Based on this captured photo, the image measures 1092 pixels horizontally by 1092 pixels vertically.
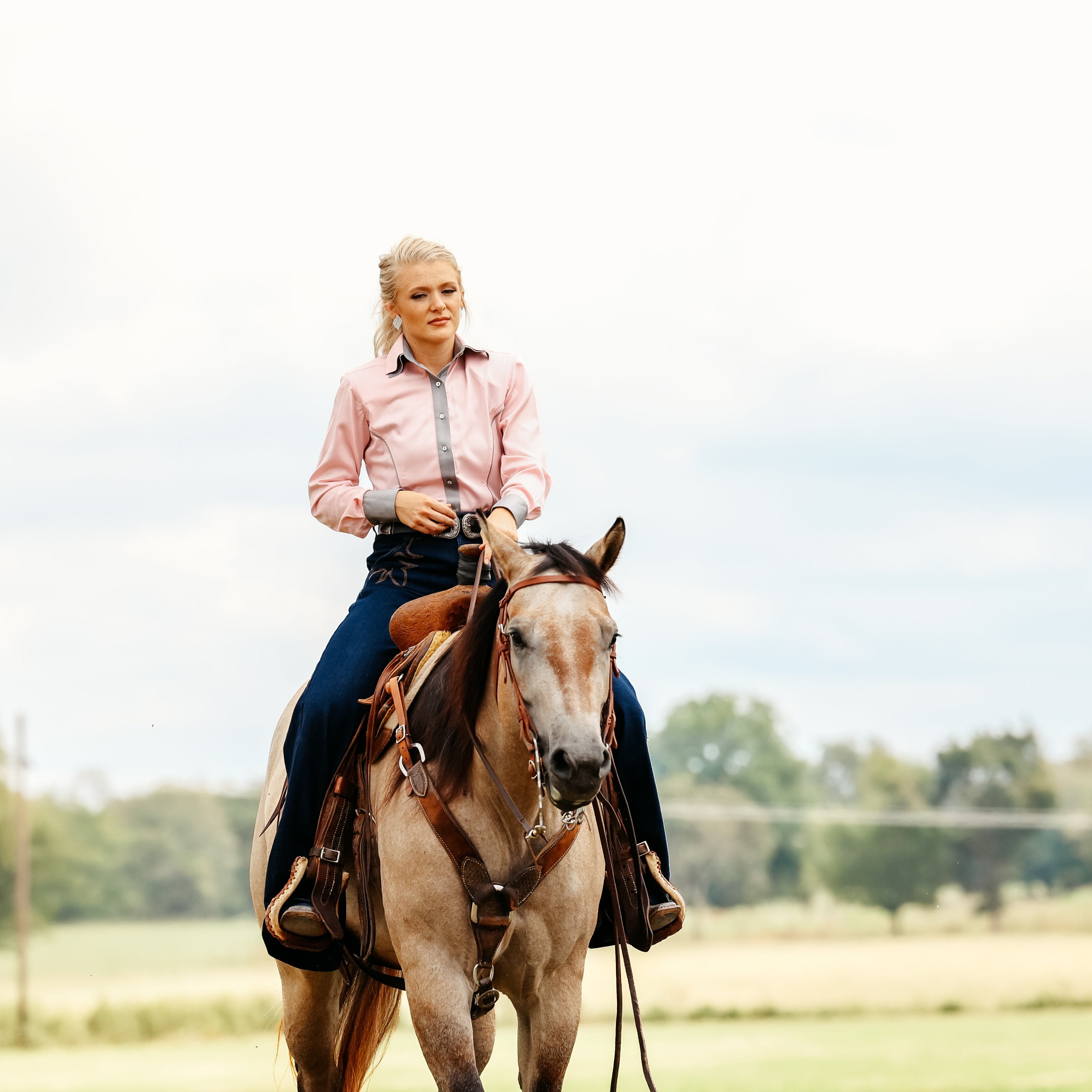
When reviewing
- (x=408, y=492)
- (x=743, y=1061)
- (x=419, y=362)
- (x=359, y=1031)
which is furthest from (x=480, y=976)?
(x=743, y=1061)

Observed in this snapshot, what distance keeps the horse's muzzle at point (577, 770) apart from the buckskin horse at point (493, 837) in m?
0.20

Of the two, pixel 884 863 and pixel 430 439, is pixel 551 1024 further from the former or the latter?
pixel 884 863

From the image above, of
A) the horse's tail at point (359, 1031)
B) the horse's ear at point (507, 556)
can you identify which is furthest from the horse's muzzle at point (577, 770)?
the horse's tail at point (359, 1031)

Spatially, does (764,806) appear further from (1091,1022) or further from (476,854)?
(476,854)

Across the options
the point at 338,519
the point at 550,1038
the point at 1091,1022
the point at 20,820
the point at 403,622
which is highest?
the point at 338,519

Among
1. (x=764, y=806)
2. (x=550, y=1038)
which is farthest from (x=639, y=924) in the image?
(x=764, y=806)

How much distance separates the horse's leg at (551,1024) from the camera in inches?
193

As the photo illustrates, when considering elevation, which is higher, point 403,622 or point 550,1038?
point 403,622

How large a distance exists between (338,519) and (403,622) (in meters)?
0.66

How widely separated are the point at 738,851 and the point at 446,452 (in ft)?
116

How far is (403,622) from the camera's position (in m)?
Result: 5.57

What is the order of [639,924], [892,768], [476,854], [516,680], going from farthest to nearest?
[892,768] → [639,924] → [476,854] → [516,680]

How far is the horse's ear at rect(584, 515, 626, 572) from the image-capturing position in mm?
4637

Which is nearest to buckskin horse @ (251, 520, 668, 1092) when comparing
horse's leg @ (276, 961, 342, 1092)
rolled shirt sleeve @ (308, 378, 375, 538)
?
rolled shirt sleeve @ (308, 378, 375, 538)
